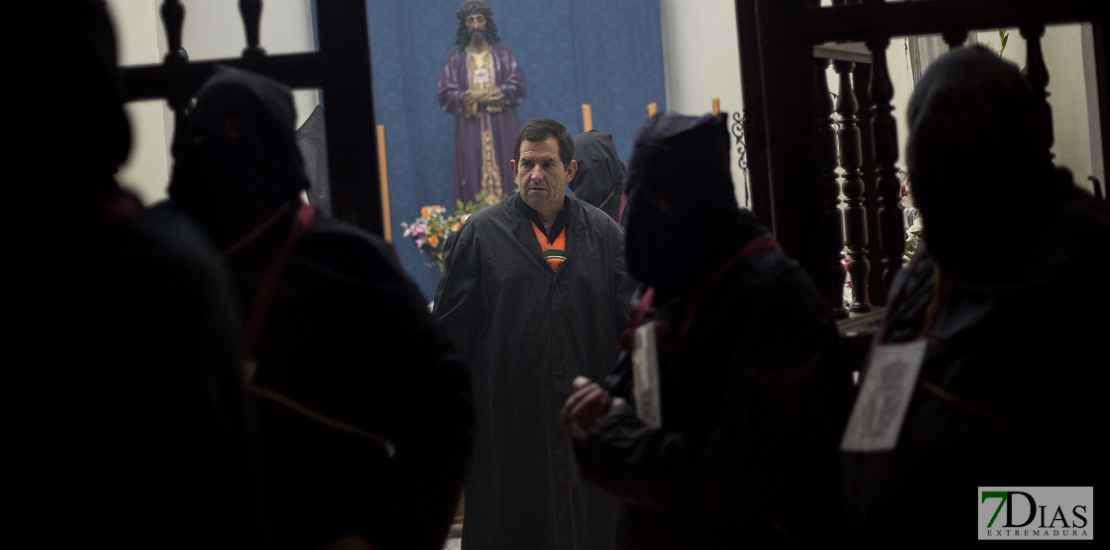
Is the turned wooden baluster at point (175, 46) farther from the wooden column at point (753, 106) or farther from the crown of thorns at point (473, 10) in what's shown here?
the crown of thorns at point (473, 10)

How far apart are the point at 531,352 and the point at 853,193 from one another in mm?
1493

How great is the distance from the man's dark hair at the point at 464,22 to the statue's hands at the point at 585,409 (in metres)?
8.24

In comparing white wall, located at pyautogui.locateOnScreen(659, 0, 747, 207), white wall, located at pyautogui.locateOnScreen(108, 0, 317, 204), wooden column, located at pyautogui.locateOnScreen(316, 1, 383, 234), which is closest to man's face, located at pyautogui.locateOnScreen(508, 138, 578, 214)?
white wall, located at pyautogui.locateOnScreen(108, 0, 317, 204)

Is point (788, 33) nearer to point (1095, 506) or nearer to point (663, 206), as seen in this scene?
point (663, 206)

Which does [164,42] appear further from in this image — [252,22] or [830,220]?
[830,220]

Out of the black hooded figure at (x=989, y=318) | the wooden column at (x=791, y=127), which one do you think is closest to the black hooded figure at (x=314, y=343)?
the black hooded figure at (x=989, y=318)

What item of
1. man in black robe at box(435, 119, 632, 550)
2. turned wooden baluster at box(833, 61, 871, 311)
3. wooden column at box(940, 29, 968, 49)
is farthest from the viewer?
man in black robe at box(435, 119, 632, 550)

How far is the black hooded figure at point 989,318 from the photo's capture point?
51.3 inches

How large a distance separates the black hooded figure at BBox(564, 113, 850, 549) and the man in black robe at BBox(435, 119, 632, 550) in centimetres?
168

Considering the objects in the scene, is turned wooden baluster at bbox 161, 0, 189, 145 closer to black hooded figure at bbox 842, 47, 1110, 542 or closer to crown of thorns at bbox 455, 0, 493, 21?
black hooded figure at bbox 842, 47, 1110, 542

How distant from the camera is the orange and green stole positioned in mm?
3645

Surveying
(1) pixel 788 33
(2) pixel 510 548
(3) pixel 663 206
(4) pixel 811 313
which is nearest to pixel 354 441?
(3) pixel 663 206

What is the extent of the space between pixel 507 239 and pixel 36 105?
2.69 meters

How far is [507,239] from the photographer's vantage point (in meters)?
3.66
